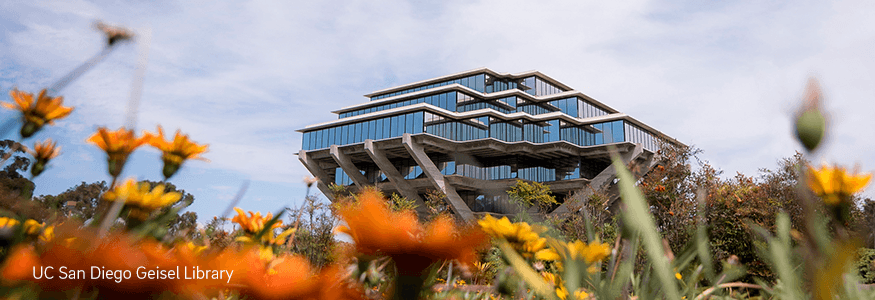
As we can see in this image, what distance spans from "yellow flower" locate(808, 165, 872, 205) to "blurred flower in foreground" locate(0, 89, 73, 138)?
5.29 feet

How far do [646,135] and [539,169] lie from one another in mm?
8443

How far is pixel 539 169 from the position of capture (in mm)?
31750

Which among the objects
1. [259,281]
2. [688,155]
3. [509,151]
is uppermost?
[509,151]

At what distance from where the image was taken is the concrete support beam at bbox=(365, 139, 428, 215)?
29.7 metres

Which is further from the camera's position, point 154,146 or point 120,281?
point 154,146

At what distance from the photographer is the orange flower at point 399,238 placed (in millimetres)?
485

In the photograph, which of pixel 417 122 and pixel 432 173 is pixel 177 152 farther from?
pixel 417 122

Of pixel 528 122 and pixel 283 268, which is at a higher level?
pixel 528 122

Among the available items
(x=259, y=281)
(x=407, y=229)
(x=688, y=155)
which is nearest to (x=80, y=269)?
(x=259, y=281)

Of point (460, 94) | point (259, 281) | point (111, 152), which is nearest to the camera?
point (259, 281)

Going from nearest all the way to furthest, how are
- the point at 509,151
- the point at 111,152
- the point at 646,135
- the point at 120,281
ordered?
the point at 120,281, the point at 111,152, the point at 509,151, the point at 646,135

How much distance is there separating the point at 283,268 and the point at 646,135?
3613 cm

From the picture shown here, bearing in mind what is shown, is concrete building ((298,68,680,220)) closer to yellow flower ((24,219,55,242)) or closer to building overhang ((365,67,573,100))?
building overhang ((365,67,573,100))

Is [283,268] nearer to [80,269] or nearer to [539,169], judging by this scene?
[80,269]
